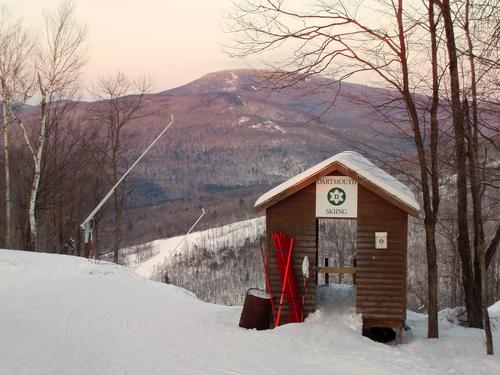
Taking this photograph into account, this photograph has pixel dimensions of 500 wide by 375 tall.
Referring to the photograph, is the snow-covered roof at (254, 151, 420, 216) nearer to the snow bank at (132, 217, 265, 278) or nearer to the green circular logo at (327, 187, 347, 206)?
the green circular logo at (327, 187, 347, 206)

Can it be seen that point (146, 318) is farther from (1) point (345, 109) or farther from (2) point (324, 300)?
(1) point (345, 109)

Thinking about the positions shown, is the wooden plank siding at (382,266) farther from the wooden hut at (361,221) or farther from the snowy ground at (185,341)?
the snowy ground at (185,341)

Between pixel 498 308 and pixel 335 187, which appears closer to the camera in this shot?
pixel 335 187

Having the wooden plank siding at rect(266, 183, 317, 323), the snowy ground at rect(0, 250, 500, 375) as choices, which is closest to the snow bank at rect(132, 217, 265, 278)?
the snowy ground at rect(0, 250, 500, 375)

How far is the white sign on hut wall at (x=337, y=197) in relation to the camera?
1378cm

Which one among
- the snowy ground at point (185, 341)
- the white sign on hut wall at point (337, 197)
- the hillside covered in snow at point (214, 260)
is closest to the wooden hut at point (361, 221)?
the white sign on hut wall at point (337, 197)

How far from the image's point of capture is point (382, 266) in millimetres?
13680

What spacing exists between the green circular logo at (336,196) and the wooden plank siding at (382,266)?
64 centimetres

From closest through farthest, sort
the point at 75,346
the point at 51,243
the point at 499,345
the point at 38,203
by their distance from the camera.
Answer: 1. the point at 75,346
2. the point at 499,345
3. the point at 38,203
4. the point at 51,243

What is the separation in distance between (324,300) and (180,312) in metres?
3.65

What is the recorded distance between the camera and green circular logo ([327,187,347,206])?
13.8 meters

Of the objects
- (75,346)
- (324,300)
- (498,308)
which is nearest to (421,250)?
(498,308)

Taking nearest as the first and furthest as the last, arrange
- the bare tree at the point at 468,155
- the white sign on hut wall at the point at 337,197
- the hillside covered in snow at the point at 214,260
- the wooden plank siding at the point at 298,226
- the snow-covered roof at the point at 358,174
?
the bare tree at the point at 468,155 → the snow-covered roof at the point at 358,174 → the white sign on hut wall at the point at 337,197 → the wooden plank siding at the point at 298,226 → the hillside covered in snow at the point at 214,260

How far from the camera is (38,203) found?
3459 cm
